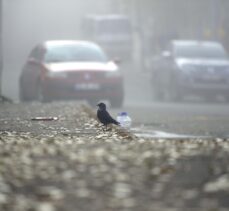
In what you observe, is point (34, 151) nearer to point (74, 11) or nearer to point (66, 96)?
point (66, 96)

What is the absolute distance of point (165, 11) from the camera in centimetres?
5431

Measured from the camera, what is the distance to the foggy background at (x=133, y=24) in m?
43.8

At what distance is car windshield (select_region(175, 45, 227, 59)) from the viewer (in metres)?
28.6

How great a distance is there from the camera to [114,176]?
7.52 meters

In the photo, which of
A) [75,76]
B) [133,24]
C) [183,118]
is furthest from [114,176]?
[133,24]

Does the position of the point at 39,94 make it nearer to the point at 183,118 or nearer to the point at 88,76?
the point at 88,76

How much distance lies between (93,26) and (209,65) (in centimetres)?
2268

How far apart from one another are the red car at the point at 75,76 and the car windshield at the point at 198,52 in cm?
459

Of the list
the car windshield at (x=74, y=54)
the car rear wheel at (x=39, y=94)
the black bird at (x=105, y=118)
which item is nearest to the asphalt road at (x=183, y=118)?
the car windshield at (x=74, y=54)

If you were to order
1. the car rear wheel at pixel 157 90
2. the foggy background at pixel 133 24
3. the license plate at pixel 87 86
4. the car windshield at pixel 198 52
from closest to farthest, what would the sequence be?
the license plate at pixel 87 86
the car windshield at pixel 198 52
the car rear wheel at pixel 157 90
the foggy background at pixel 133 24

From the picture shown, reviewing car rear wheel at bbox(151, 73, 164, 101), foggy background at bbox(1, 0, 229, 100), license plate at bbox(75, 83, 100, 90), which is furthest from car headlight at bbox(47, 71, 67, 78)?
car rear wheel at bbox(151, 73, 164, 101)

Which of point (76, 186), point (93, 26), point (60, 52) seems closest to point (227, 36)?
point (93, 26)

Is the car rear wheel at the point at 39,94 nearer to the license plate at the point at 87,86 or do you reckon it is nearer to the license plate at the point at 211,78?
the license plate at the point at 87,86

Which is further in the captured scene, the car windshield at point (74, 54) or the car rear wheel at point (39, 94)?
the car windshield at point (74, 54)
